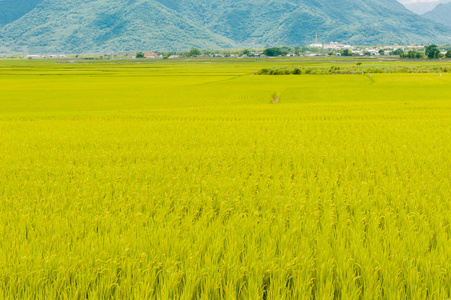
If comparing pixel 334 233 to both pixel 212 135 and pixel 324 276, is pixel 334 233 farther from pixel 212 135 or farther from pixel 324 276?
pixel 212 135

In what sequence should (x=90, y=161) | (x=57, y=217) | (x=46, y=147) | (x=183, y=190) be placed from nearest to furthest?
(x=57, y=217) → (x=183, y=190) → (x=90, y=161) → (x=46, y=147)

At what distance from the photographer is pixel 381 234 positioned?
3328 millimetres

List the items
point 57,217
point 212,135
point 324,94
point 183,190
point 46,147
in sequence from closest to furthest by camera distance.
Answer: point 57,217, point 183,190, point 46,147, point 212,135, point 324,94

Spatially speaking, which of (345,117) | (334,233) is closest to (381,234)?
(334,233)

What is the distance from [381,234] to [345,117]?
1366 centimetres

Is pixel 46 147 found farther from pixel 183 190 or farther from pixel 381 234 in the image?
pixel 381 234

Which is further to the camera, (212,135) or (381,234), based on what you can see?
(212,135)

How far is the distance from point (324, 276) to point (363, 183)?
2.79 m

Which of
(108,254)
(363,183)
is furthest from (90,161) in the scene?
(363,183)

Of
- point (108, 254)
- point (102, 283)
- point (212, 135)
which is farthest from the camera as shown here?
point (212, 135)

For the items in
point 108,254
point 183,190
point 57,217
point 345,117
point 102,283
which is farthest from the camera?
point 345,117

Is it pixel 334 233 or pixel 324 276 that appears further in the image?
pixel 334 233

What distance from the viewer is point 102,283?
252 cm

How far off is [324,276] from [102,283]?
1.66 m
